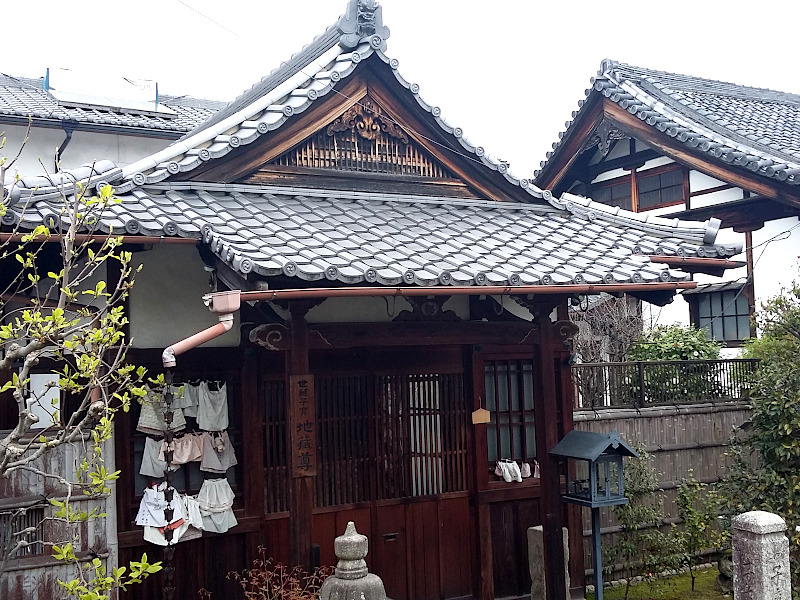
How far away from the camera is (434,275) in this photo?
7.46m

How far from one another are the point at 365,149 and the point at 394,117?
20.5 inches

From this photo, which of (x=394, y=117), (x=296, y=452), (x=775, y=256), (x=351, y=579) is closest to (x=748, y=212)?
(x=775, y=256)

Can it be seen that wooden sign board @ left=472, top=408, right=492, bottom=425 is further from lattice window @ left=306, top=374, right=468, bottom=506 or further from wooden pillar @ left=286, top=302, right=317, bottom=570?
wooden pillar @ left=286, top=302, right=317, bottom=570

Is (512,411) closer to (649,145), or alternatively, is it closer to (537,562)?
(537,562)

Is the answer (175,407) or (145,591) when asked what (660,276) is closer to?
(175,407)

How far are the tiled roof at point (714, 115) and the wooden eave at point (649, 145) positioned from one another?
0.66ft

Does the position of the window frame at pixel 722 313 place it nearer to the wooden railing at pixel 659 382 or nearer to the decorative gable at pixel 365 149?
the wooden railing at pixel 659 382

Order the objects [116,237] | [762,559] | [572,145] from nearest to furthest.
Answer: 1. [116,237]
2. [762,559]
3. [572,145]

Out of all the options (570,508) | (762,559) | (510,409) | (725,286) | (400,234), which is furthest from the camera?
(725,286)

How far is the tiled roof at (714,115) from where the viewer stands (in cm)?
1524

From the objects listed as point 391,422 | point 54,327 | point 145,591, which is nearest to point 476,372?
point 391,422

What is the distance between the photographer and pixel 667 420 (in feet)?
43.0

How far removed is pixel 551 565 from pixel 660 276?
11.7 feet

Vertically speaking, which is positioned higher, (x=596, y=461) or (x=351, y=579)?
(x=596, y=461)
